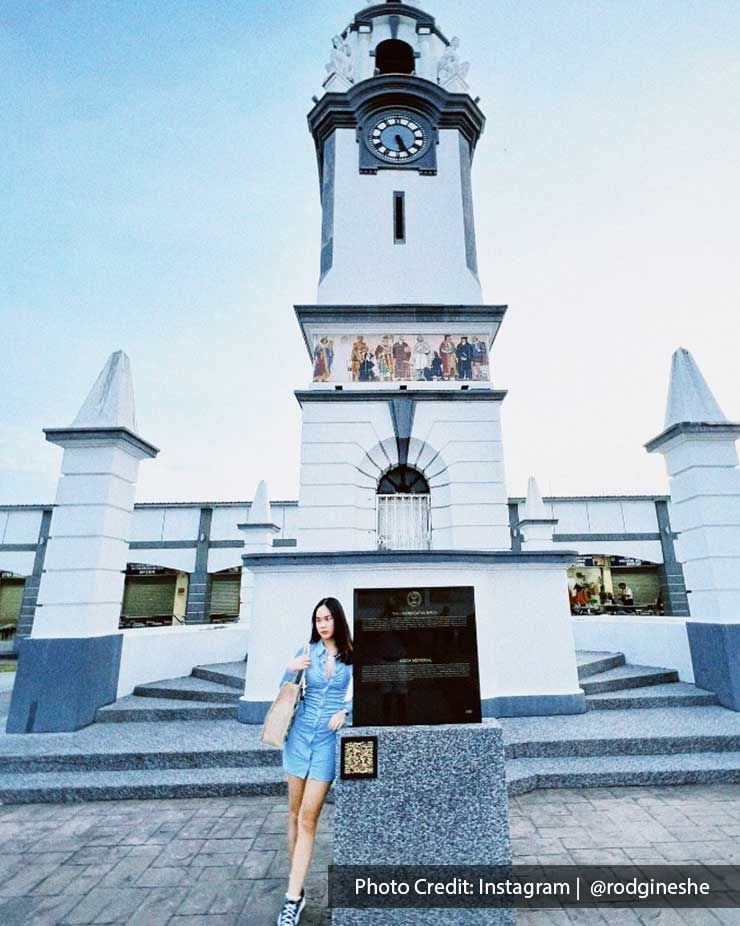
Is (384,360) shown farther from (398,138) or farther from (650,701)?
(650,701)

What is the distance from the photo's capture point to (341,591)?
25.3 feet

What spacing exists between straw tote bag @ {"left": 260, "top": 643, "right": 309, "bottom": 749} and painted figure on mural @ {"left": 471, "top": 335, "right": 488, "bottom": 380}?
8590mm

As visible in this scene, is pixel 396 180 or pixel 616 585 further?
pixel 616 585

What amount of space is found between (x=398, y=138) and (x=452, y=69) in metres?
3.47

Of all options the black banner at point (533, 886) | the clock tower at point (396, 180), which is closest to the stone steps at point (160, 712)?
the black banner at point (533, 886)

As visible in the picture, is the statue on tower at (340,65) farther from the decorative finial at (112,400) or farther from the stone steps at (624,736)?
the stone steps at (624,736)

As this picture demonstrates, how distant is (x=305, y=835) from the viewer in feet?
10.9

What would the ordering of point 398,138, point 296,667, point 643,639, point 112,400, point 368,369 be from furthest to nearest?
point 398,138 < point 368,369 < point 643,639 < point 112,400 < point 296,667

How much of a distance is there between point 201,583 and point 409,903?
23.2 meters

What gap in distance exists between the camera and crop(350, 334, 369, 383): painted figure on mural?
10734 millimetres

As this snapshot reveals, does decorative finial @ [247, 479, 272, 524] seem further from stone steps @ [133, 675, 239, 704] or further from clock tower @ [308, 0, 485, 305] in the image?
clock tower @ [308, 0, 485, 305]

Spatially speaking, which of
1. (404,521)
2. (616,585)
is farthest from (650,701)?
(616,585)

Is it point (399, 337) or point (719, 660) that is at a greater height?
point (399, 337)

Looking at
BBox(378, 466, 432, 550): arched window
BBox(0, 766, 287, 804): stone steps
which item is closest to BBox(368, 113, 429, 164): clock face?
BBox(378, 466, 432, 550): arched window
